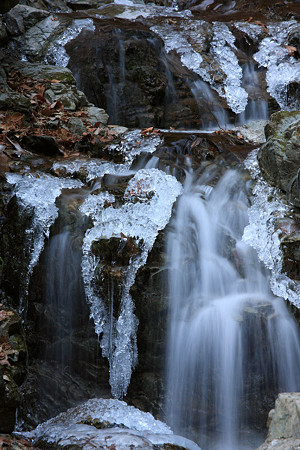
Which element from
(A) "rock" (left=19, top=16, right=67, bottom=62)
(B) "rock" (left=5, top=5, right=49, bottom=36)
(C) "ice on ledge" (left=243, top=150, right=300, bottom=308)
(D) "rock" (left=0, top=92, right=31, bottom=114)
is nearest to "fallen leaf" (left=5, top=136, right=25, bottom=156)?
(D) "rock" (left=0, top=92, right=31, bottom=114)

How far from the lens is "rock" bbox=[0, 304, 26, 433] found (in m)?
3.67

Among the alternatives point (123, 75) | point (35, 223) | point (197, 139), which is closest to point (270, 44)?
point (123, 75)

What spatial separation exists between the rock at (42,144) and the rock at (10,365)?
228 centimetres

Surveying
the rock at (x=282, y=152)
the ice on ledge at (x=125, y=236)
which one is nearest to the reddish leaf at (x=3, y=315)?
the ice on ledge at (x=125, y=236)

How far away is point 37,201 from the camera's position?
500cm

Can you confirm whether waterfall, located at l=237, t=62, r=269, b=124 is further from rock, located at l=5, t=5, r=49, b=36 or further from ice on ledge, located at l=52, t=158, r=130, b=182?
rock, located at l=5, t=5, r=49, b=36

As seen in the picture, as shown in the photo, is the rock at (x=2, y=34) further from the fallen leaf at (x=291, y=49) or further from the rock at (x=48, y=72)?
the fallen leaf at (x=291, y=49)

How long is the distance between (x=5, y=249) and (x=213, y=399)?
8.22 feet

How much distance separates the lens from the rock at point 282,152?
Answer: 16.6 feet

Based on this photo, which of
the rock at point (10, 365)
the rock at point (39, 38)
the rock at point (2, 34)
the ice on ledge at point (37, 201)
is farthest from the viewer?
the rock at point (39, 38)

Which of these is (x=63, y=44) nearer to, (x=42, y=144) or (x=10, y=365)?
(x=42, y=144)

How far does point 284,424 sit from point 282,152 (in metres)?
3.20

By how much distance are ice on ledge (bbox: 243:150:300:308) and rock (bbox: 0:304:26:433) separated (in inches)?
91.5

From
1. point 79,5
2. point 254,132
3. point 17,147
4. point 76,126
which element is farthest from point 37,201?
point 79,5
